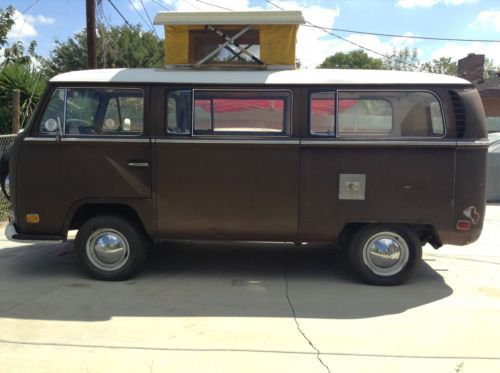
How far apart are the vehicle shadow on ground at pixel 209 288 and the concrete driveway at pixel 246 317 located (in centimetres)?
1

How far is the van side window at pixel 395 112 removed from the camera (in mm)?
5418

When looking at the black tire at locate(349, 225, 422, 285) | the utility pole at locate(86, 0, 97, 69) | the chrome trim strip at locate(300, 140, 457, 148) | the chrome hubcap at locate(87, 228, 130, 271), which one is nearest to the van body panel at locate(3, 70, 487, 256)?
the chrome trim strip at locate(300, 140, 457, 148)

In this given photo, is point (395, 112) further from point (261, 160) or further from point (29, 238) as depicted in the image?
point (29, 238)

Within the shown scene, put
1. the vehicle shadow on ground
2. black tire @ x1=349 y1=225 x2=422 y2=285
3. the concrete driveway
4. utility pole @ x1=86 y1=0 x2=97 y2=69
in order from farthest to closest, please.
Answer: utility pole @ x1=86 y1=0 x2=97 y2=69 < black tire @ x1=349 y1=225 x2=422 y2=285 < the vehicle shadow on ground < the concrete driveway

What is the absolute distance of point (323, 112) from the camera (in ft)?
17.9

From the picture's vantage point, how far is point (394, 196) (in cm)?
543

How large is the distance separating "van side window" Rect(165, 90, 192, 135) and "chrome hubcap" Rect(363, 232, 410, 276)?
7.78 ft

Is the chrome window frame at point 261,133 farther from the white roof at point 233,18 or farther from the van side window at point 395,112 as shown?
the white roof at point 233,18

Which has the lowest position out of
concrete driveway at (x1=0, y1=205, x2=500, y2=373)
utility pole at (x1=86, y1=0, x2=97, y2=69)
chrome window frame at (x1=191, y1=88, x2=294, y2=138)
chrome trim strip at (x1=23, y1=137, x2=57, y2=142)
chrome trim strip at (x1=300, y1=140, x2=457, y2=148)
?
concrete driveway at (x1=0, y1=205, x2=500, y2=373)

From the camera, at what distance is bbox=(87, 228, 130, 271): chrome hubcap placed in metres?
5.66

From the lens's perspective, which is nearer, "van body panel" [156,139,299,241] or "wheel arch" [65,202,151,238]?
"van body panel" [156,139,299,241]

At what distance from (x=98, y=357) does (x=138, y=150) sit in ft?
7.67

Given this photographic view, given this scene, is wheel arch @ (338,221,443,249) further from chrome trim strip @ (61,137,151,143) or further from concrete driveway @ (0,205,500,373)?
chrome trim strip @ (61,137,151,143)

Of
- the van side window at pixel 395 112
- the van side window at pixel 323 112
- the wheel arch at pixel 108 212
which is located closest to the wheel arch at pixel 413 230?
the van side window at pixel 395 112
